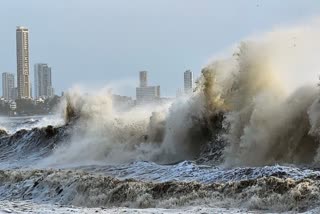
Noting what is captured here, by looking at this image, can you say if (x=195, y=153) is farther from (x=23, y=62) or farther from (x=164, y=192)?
(x=23, y=62)

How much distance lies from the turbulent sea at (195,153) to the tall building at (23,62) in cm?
13219

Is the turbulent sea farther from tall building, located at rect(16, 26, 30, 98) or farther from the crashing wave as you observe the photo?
tall building, located at rect(16, 26, 30, 98)

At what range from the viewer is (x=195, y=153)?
67.1 ft

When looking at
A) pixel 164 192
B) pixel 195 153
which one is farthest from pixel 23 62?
pixel 164 192

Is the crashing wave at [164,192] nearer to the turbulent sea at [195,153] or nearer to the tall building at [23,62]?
the turbulent sea at [195,153]

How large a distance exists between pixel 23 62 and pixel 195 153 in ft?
500

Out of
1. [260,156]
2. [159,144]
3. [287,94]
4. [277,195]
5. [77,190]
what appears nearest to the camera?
[277,195]

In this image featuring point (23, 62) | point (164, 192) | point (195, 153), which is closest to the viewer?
point (164, 192)

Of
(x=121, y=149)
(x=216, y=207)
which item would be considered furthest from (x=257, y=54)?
(x=216, y=207)

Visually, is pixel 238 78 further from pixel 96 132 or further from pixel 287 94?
pixel 96 132

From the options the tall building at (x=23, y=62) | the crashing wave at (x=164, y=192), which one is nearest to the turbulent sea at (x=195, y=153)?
the crashing wave at (x=164, y=192)

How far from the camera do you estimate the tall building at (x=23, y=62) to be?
522 feet

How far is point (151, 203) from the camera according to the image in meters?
11.8

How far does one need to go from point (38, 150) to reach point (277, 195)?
1771cm
